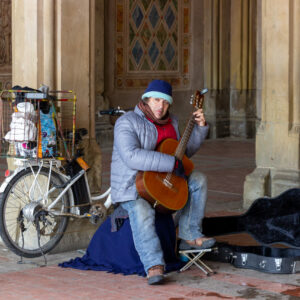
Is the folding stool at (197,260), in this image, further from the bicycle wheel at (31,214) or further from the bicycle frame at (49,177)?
the bicycle wheel at (31,214)

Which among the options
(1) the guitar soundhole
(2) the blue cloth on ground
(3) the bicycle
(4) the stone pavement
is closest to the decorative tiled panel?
(3) the bicycle

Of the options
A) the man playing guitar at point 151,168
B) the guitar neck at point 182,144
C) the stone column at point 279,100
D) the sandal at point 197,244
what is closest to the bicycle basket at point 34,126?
the man playing guitar at point 151,168

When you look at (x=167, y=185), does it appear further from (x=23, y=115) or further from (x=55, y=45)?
(x=55, y=45)

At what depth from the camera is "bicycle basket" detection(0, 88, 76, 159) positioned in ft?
Answer: 17.1

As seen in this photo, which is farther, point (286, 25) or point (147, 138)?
point (286, 25)

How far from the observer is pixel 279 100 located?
7512 mm

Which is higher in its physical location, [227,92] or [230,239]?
[227,92]

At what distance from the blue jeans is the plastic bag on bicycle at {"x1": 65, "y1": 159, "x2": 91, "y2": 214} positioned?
611mm

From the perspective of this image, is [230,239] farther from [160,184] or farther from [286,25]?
[286,25]

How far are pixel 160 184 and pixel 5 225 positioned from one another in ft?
3.76

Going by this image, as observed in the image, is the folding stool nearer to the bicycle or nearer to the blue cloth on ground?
the blue cloth on ground

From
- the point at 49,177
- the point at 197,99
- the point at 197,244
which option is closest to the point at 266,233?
the point at 197,244

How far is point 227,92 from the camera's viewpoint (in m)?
16.4

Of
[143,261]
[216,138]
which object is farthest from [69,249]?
[216,138]
